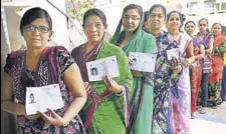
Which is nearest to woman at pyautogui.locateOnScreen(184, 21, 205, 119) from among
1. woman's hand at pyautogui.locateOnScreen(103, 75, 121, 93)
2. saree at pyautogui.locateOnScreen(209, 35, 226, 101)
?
saree at pyautogui.locateOnScreen(209, 35, 226, 101)

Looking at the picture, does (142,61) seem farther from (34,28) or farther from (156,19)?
(34,28)

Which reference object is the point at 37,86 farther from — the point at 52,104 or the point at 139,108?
the point at 139,108

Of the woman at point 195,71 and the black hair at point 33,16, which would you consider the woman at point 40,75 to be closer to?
the black hair at point 33,16

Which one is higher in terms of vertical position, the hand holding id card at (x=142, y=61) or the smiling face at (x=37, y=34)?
the smiling face at (x=37, y=34)

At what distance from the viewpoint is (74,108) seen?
3.55 ft

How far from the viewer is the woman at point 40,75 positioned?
39.8 inches

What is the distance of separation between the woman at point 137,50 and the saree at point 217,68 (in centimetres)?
48

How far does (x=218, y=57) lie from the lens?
1.54m

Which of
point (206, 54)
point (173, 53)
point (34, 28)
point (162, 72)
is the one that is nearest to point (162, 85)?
point (162, 72)

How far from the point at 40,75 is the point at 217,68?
1.13 m

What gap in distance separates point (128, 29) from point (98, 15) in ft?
0.57

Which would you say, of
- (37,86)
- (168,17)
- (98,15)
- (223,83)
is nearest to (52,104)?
(37,86)

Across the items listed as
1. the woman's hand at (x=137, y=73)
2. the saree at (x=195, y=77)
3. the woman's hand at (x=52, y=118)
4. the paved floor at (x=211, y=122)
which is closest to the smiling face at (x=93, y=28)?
the woman's hand at (x=137, y=73)

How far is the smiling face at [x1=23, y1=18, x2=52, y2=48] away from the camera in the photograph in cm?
100
